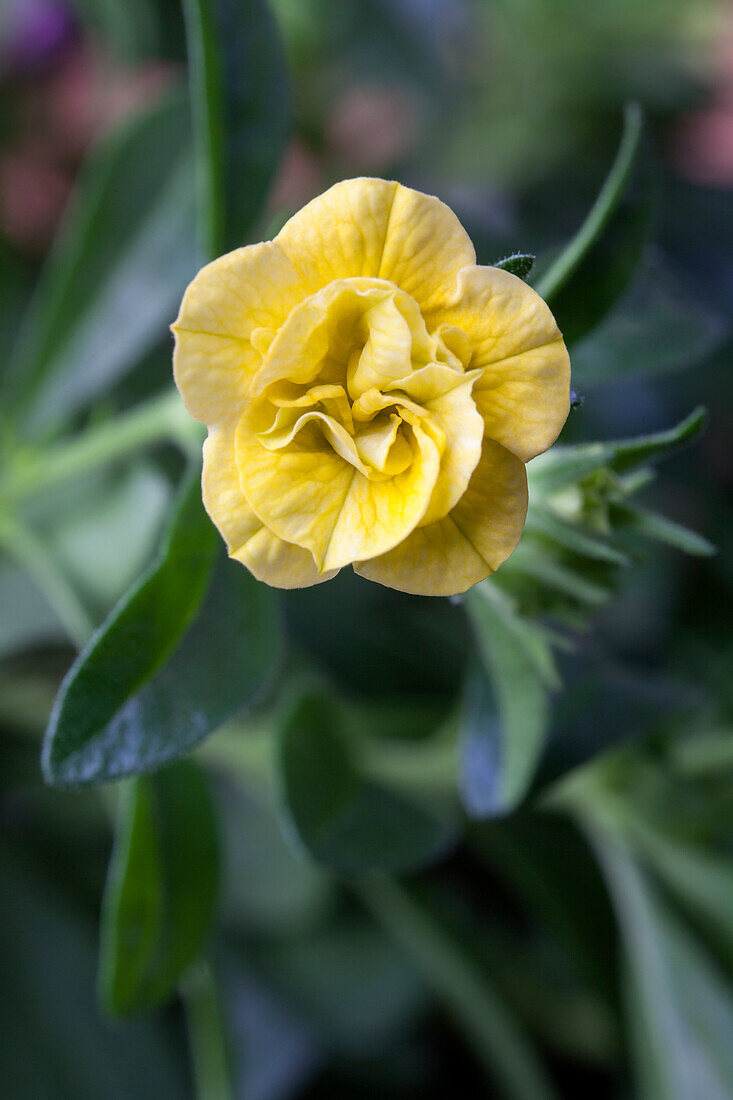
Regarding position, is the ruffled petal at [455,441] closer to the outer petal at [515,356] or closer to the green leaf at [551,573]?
the outer petal at [515,356]

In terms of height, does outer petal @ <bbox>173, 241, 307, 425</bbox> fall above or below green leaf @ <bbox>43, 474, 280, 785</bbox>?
above

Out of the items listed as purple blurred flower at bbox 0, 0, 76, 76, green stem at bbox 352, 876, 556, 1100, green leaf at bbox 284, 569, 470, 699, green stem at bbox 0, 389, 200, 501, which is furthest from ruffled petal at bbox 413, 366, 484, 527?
purple blurred flower at bbox 0, 0, 76, 76

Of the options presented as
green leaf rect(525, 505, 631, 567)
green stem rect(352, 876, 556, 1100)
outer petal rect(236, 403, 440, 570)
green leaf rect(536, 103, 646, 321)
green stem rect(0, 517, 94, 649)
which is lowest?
green stem rect(352, 876, 556, 1100)

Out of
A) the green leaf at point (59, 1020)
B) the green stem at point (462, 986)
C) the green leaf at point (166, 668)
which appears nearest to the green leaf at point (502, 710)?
the green leaf at point (166, 668)

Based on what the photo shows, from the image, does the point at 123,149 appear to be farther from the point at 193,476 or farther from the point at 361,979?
the point at 361,979

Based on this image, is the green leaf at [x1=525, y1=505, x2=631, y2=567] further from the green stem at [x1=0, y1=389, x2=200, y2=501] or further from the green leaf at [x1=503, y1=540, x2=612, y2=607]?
the green stem at [x1=0, y1=389, x2=200, y2=501]

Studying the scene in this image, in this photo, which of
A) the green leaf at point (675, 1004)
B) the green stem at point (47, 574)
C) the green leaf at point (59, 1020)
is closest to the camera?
the green stem at point (47, 574)
